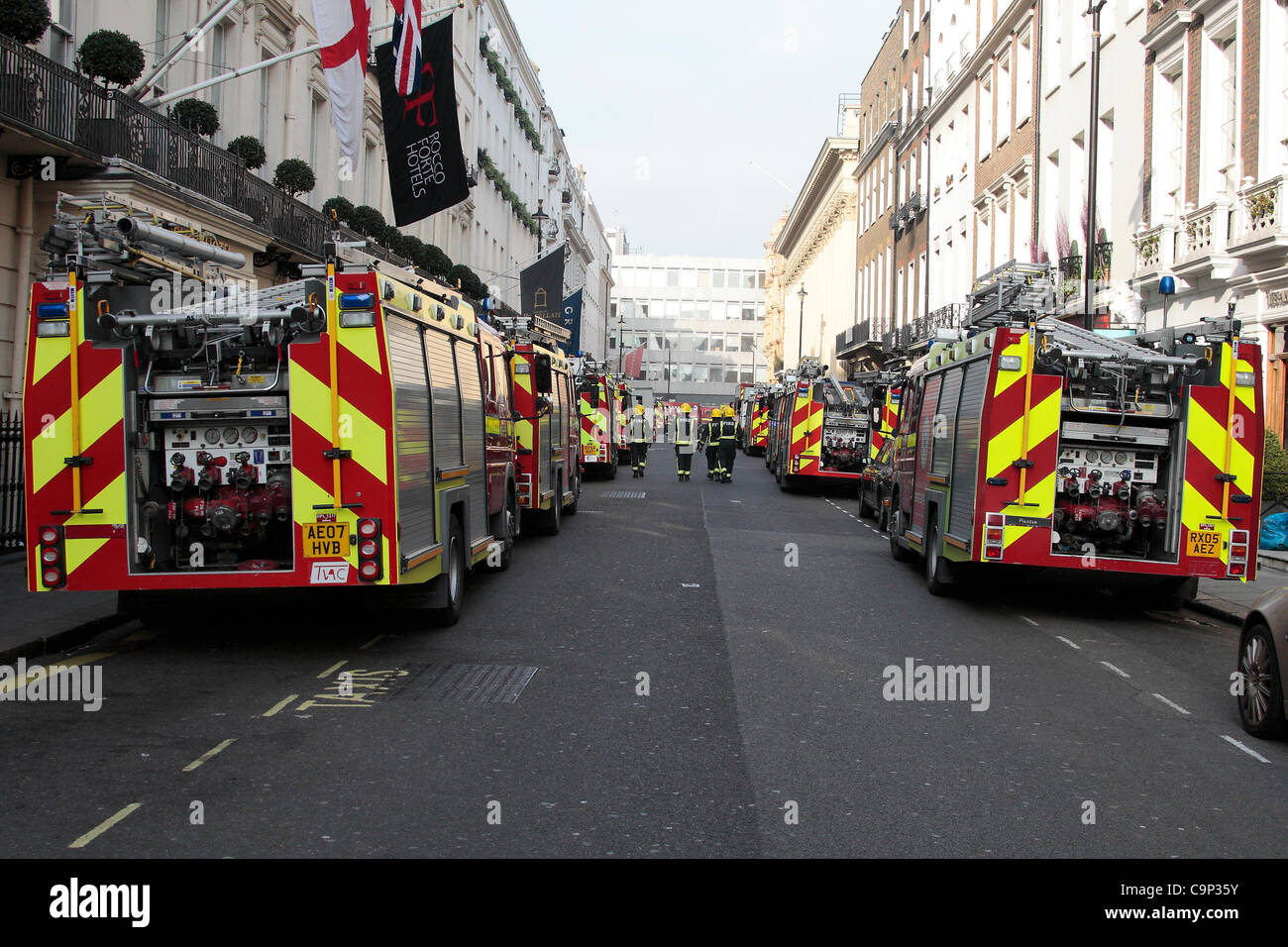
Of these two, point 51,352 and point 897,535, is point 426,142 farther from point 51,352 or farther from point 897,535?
Answer: point 51,352

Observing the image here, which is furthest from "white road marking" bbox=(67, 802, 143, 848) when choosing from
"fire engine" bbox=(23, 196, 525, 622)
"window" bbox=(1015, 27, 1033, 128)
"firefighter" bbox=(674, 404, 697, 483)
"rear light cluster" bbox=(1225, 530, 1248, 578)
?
"window" bbox=(1015, 27, 1033, 128)

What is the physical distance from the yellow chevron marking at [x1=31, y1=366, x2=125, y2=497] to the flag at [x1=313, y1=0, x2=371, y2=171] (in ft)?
31.8

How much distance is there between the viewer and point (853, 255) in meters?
65.1

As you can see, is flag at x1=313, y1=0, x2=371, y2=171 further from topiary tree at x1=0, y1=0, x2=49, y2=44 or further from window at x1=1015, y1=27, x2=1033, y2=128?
window at x1=1015, y1=27, x2=1033, y2=128

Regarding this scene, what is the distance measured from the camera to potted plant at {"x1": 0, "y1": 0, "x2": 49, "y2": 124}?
1295 cm

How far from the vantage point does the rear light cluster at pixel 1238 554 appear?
1028 centimetres

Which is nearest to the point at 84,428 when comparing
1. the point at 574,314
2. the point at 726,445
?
the point at 726,445

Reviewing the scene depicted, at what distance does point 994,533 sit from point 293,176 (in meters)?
16.2

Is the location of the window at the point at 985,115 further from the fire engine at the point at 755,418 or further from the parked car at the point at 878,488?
the parked car at the point at 878,488

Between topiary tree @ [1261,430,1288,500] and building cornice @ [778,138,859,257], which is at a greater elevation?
building cornice @ [778,138,859,257]

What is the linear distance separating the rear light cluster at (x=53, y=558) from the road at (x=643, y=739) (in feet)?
2.28

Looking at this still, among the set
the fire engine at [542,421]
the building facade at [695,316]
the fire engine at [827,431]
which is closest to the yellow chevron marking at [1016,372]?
the fire engine at [542,421]

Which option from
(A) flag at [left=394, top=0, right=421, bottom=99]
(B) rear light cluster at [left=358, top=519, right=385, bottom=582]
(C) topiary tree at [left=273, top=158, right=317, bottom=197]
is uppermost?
(A) flag at [left=394, top=0, right=421, bottom=99]

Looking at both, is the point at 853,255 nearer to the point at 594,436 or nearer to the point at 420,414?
the point at 594,436
